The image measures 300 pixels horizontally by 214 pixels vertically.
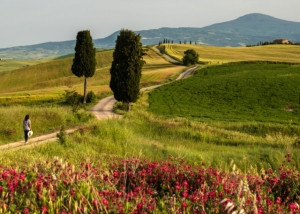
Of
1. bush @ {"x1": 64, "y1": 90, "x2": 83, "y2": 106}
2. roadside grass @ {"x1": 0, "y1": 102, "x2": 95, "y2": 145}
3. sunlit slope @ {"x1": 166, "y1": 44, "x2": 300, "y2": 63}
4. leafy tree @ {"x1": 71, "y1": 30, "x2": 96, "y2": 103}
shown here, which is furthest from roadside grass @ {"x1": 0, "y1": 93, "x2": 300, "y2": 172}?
sunlit slope @ {"x1": 166, "y1": 44, "x2": 300, "y2": 63}

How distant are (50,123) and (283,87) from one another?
50267 millimetres

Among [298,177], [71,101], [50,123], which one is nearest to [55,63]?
[71,101]

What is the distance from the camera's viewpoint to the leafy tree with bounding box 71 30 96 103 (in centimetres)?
5878

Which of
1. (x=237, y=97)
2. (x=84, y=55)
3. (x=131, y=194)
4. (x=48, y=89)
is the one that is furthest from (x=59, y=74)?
(x=131, y=194)

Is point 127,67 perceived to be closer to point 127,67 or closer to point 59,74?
point 127,67

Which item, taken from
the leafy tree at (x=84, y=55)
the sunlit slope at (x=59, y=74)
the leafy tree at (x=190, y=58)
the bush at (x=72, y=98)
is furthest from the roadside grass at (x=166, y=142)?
the leafy tree at (x=190, y=58)

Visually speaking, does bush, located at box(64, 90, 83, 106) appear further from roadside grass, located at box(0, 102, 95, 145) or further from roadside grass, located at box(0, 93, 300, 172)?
roadside grass, located at box(0, 93, 300, 172)

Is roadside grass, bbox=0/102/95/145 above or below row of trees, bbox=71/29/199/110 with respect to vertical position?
below

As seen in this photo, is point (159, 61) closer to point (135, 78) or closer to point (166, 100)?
point (166, 100)

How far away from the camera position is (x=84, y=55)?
2314 inches

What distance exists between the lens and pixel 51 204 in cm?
409

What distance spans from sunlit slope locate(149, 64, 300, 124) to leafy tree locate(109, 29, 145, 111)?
6178 millimetres

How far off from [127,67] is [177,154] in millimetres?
35234

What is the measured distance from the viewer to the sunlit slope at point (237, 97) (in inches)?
2007
